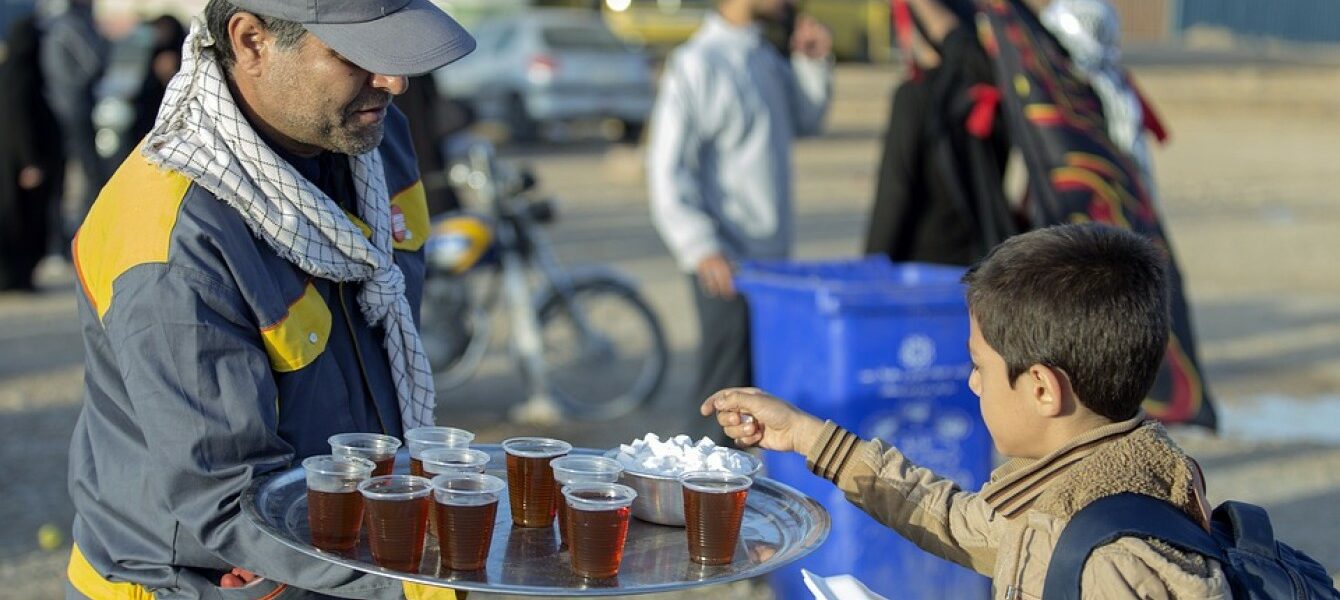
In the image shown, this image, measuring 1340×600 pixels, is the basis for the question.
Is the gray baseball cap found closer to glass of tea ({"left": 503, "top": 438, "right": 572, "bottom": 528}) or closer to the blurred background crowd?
glass of tea ({"left": 503, "top": 438, "right": 572, "bottom": 528})

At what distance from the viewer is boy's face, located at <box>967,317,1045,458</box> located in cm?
247

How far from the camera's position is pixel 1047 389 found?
2420 millimetres

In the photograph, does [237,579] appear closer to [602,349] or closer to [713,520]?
[713,520]

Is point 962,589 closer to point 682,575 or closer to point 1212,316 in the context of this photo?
point 682,575

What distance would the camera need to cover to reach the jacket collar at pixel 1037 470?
2.40 meters

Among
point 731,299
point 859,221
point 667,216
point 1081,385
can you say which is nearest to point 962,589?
point 731,299

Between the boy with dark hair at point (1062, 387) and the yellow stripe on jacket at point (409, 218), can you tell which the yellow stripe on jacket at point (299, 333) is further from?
the boy with dark hair at point (1062, 387)

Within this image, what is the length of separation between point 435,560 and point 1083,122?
4013 mm

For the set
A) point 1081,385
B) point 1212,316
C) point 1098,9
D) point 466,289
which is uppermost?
point 1098,9

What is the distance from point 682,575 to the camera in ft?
7.41

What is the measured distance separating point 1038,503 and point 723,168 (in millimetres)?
3645

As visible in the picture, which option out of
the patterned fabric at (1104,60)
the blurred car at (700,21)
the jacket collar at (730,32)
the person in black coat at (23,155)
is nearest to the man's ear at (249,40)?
the jacket collar at (730,32)

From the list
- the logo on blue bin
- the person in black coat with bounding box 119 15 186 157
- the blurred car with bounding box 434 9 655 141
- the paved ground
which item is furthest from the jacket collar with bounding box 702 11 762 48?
the blurred car with bounding box 434 9 655 141

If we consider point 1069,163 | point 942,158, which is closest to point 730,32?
point 942,158
